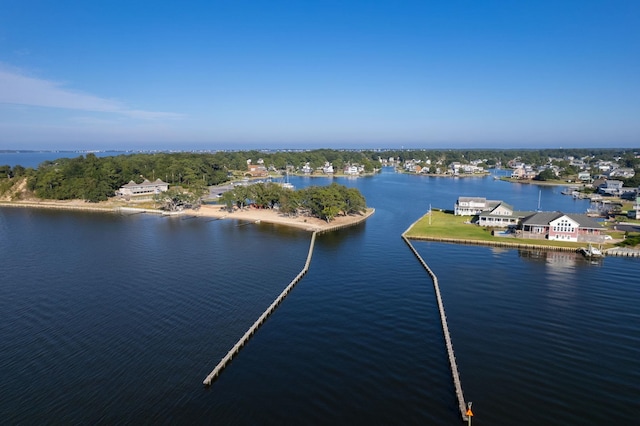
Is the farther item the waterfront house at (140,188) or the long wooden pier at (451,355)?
the waterfront house at (140,188)

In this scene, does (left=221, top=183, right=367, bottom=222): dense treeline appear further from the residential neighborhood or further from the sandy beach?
the residential neighborhood

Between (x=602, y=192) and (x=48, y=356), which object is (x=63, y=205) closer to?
(x=48, y=356)

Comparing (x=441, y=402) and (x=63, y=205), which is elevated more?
(x=63, y=205)

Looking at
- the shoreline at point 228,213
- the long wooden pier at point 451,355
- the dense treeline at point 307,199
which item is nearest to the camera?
the long wooden pier at point 451,355

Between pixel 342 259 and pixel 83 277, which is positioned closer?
pixel 83 277

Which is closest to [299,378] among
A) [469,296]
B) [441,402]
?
[441,402]

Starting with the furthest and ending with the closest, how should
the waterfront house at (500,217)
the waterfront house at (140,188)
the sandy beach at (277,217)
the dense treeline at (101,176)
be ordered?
the waterfront house at (140,188)
the dense treeline at (101,176)
the sandy beach at (277,217)
the waterfront house at (500,217)

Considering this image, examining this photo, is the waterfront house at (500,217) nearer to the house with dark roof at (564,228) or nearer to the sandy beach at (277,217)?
the house with dark roof at (564,228)

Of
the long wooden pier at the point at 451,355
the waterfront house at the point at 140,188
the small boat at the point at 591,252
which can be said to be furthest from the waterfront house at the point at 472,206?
the waterfront house at the point at 140,188
